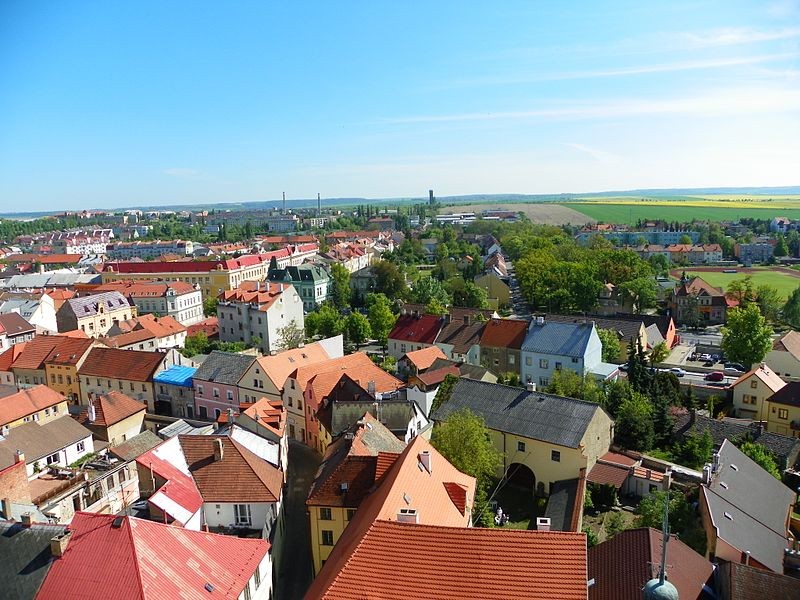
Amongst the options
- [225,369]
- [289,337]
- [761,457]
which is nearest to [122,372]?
[225,369]

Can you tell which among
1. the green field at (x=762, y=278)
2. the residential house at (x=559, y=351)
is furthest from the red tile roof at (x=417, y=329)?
the green field at (x=762, y=278)

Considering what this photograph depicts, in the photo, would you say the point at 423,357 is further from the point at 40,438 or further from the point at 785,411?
the point at 40,438

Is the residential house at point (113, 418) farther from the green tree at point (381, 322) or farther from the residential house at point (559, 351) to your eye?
the residential house at point (559, 351)

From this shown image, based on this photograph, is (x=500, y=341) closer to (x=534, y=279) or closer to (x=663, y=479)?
(x=663, y=479)

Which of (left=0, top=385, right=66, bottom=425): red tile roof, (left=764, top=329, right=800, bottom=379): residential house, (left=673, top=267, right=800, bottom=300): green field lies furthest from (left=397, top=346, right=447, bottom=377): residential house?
(left=673, top=267, right=800, bottom=300): green field

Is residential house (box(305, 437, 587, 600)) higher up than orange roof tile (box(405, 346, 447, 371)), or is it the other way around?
residential house (box(305, 437, 587, 600))

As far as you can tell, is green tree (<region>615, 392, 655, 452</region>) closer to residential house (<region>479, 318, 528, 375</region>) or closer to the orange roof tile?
residential house (<region>479, 318, 528, 375</region>)
